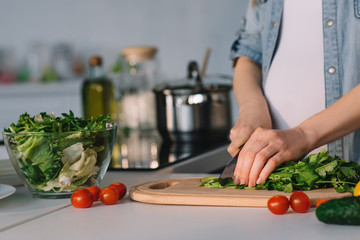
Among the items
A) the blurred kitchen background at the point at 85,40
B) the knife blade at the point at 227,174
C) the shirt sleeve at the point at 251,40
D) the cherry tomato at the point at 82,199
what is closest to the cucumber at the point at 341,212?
the knife blade at the point at 227,174

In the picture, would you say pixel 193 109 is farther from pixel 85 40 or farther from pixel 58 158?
pixel 85 40

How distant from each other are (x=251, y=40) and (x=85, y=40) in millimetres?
2444

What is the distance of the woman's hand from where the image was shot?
0.95 m

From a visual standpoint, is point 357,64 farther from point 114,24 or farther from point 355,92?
point 114,24

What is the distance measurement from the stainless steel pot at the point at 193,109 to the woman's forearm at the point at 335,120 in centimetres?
81

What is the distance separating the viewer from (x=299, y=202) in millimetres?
806

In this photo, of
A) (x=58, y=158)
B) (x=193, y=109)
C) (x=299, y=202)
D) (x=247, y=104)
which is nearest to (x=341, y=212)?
(x=299, y=202)

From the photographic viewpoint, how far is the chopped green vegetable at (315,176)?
0.91 m

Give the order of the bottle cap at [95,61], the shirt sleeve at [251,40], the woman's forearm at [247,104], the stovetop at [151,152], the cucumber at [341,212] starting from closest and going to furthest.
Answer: the cucumber at [341,212]
the woman's forearm at [247,104]
the stovetop at [151,152]
the shirt sleeve at [251,40]
the bottle cap at [95,61]

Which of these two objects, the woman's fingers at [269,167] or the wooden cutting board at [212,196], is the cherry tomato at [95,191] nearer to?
the wooden cutting board at [212,196]

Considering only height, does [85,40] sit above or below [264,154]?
above

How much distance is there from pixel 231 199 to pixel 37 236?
0.33m

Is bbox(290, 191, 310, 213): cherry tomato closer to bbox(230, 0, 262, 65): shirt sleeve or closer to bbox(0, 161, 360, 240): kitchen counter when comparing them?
bbox(0, 161, 360, 240): kitchen counter

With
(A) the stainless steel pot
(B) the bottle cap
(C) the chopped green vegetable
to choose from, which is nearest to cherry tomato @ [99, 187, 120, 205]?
(C) the chopped green vegetable
